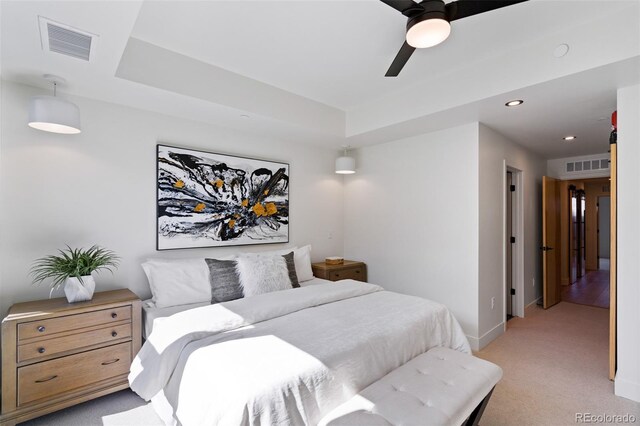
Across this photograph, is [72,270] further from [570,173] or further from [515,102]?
[570,173]

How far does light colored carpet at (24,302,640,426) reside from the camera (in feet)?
7.23

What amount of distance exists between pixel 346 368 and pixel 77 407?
2126 millimetres

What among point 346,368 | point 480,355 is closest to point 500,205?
point 480,355

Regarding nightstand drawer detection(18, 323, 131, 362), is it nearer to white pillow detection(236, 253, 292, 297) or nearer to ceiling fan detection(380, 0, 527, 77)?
white pillow detection(236, 253, 292, 297)

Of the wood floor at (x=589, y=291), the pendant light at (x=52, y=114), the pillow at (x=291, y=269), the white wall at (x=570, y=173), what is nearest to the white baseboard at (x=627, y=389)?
the pillow at (x=291, y=269)

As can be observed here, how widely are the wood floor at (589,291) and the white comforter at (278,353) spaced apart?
4.13 metres

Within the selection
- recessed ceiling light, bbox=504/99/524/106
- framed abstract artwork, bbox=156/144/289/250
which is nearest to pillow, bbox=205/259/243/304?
framed abstract artwork, bbox=156/144/289/250

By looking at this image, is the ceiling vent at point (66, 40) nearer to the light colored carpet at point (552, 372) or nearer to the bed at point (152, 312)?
the bed at point (152, 312)

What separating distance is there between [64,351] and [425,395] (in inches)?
95.1

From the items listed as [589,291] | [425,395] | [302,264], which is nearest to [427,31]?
[425,395]

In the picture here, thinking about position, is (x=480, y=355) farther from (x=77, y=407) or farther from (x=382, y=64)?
(x=77, y=407)

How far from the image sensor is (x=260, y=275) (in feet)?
9.64

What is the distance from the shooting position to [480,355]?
323 cm

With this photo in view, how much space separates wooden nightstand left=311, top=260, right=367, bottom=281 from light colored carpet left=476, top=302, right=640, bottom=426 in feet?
5.62
